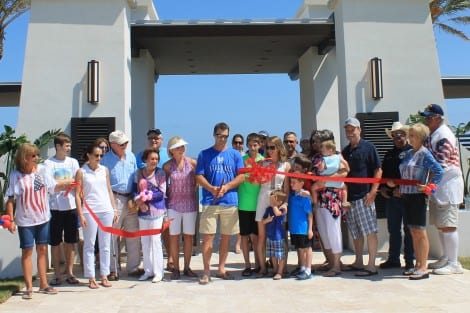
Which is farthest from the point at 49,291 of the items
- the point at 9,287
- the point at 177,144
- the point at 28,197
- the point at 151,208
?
the point at 177,144

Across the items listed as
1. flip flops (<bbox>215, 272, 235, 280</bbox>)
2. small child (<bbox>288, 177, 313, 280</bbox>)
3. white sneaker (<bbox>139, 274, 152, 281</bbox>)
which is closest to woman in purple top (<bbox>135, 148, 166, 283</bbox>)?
white sneaker (<bbox>139, 274, 152, 281</bbox>)

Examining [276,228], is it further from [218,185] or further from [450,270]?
[450,270]

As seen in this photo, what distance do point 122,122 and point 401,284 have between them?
500 cm

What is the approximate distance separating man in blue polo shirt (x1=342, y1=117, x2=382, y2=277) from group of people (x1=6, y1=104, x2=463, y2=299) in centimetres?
1

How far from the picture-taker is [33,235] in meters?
4.88

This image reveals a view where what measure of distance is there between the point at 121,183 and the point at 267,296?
90.8 inches

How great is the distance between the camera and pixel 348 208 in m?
5.75

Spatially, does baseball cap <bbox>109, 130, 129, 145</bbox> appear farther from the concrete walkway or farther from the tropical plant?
the tropical plant

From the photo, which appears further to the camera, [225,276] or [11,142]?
[11,142]

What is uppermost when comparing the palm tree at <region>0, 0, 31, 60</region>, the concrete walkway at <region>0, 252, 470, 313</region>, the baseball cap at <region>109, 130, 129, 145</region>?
the palm tree at <region>0, 0, 31, 60</region>

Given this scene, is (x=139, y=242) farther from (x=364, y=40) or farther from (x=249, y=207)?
(x=364, y=40)

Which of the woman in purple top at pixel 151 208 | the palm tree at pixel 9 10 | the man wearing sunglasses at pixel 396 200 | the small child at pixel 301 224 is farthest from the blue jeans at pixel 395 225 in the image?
the palm tree at pixel 9 10

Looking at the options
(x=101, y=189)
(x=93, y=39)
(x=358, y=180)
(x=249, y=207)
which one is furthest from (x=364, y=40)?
(x=101, y=189)

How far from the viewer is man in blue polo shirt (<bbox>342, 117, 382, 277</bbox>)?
5.61 m
